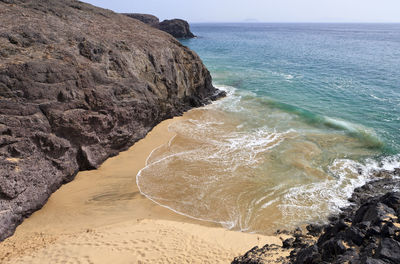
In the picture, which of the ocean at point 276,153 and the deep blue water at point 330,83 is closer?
the ocean at point 276,153

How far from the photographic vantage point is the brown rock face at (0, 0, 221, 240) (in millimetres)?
10102

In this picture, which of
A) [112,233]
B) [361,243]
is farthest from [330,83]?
[112,233]

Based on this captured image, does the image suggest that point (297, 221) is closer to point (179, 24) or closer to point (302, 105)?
→ point (302, 105)

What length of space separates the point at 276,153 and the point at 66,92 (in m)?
11.6

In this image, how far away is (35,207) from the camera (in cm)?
998

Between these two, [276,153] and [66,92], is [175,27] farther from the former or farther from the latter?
[66,92]

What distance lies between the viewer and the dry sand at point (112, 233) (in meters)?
7.89

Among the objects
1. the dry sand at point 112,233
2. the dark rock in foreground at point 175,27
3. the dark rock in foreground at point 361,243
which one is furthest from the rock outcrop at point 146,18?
the dark rock in foreground at point 361,243

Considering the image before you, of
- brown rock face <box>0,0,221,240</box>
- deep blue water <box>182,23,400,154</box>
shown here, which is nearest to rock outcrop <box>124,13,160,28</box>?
deep blue water <box>182,23,400,154</box>

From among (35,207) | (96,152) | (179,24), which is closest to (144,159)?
(96,152)

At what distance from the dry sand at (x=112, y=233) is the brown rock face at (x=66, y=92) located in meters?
0.77

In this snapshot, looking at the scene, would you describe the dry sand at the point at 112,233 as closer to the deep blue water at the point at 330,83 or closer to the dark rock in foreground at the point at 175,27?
the deep blue water at the point at 330,83

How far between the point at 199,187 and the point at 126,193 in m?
→ 3.26

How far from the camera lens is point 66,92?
12.3 metres
